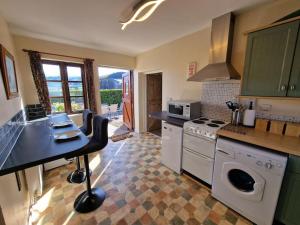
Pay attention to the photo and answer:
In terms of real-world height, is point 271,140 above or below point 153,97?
below

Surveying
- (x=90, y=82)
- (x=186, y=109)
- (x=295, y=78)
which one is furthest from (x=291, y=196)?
(x=90, y=82)

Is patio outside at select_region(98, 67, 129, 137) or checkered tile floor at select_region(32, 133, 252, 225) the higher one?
patio outside at select_region(98, 67, 129, 137)

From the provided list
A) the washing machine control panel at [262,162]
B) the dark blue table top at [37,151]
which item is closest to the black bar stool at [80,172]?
the dark blue table top at [37,151]

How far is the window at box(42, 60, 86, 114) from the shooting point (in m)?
3.04

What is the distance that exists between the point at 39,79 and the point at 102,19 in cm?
192

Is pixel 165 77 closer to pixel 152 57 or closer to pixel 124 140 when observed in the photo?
pixel 152 57

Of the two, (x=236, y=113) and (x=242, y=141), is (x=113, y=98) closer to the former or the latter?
(x=236, y=113)

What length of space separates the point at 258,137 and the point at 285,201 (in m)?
0.65

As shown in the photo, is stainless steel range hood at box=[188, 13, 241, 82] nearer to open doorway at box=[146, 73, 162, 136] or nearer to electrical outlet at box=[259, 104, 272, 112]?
electrical outlet at box=[259, 104, 272, 112]

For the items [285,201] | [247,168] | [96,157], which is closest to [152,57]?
[96,157]

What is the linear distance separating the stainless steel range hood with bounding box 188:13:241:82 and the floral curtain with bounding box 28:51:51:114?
3141 millimetres

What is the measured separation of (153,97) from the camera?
4.42 m

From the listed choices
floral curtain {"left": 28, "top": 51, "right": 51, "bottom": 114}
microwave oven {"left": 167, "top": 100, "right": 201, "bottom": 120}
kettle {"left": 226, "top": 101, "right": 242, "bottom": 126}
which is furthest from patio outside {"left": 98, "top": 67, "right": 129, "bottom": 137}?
kettle {"left": 226, "top": 101, "right": 242, "bottom": 126}

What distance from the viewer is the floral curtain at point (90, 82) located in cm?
328
